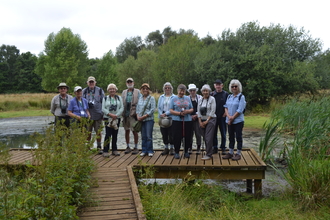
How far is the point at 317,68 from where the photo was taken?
2512 cm

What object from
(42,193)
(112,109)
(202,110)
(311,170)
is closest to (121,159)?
(112,109)

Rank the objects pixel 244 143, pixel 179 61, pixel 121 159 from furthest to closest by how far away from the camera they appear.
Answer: pixel 179 61 < pixel 244 143 < pixel 121 159

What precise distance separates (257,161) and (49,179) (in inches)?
184

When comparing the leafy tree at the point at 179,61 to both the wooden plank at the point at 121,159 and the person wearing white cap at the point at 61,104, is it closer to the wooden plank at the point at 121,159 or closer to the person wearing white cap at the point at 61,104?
the wooden plank at the point at 121,159

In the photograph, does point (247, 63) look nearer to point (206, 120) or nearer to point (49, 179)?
point (206, 120)

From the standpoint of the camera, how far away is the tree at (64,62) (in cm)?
4078

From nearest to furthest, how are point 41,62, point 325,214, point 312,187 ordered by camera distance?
point 325,214 < point 312,187 < point 41,62

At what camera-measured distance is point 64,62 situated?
134ft

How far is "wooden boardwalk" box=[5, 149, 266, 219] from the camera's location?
4.45 metres

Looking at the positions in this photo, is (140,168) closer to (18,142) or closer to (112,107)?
(112,107)

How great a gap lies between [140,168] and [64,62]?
37389 mm

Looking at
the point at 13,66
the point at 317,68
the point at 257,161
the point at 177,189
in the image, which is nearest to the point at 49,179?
the point at 177,189

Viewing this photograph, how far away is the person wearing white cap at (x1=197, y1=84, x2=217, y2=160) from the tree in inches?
1392

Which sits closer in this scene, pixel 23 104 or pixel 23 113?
pixel 23 113
